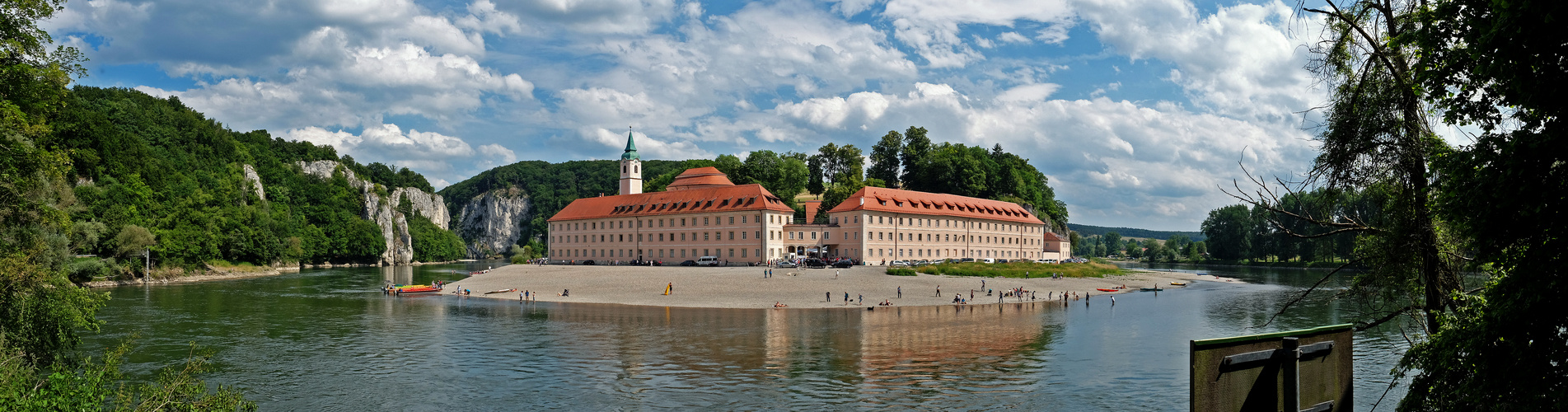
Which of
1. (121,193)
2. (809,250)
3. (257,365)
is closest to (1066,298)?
(809,250)

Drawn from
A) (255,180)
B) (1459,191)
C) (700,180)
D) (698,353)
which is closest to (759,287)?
(698,353)

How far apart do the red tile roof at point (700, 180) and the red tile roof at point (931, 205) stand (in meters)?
17.2

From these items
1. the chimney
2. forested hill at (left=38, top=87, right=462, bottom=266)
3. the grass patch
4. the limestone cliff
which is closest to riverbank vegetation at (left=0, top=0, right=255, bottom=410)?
forested hill at (left=38, top=87, right=462, bottom=266)

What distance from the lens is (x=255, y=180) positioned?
129 meters

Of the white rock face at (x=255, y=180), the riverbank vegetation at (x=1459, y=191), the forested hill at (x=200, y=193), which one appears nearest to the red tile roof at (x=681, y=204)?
the forested hill at (x=200, y=193)

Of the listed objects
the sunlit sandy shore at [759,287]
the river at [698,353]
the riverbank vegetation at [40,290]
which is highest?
the riverbank vegetation at [40,290]

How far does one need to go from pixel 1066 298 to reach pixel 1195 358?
54.5 meters

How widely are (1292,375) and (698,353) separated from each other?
27169mm

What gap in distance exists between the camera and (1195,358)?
520 centimetres

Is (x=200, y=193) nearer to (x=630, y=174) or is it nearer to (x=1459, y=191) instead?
(x=630, y=174)

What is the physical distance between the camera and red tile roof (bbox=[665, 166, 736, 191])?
10362 cm

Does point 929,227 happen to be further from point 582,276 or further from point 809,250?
point 582,276

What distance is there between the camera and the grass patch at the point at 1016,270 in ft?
240

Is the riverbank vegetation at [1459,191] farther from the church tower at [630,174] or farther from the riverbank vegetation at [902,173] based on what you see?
the church tower at [630,174]
